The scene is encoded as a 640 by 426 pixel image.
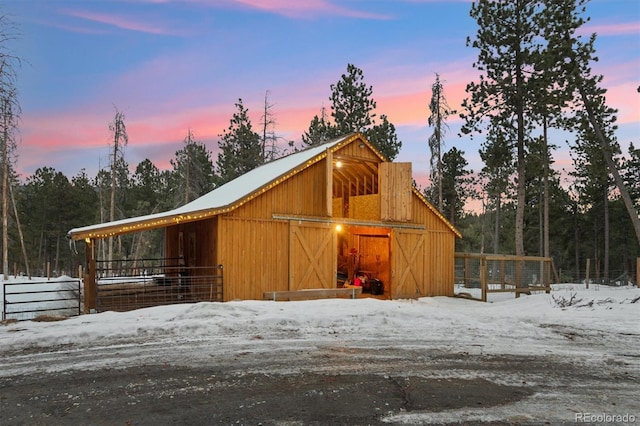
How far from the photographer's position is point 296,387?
18.2 feet

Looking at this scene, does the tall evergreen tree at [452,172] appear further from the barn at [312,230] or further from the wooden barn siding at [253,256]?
the wooden barn siding at [253,256]

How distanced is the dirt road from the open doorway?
1088 cm

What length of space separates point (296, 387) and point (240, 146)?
103 feet

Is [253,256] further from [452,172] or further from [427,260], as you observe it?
[452,172]

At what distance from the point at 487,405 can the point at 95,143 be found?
31.2 m

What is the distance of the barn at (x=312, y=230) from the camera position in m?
13.2

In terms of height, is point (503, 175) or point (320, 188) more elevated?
point (503, 175)

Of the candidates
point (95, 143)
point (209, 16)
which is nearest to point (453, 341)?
point (209, 16)

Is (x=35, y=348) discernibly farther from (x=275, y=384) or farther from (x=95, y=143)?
(x=95, y=143)

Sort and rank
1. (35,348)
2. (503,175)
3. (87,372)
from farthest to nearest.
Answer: (503,175) < (35,348) < (87,372)

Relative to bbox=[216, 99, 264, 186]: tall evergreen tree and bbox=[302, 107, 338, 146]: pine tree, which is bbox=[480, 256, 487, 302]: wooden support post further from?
bbox=[216, 99, 264, 186]: tall evergreen tree

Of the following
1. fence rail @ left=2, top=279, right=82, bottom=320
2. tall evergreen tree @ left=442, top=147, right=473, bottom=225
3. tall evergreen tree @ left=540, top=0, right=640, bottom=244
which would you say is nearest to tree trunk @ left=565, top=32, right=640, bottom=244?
tall evergreen tree @ left=540, top=0, right=640, bottom=244

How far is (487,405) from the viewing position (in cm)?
495

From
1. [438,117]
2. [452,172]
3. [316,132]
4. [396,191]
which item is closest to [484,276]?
[396,191]
